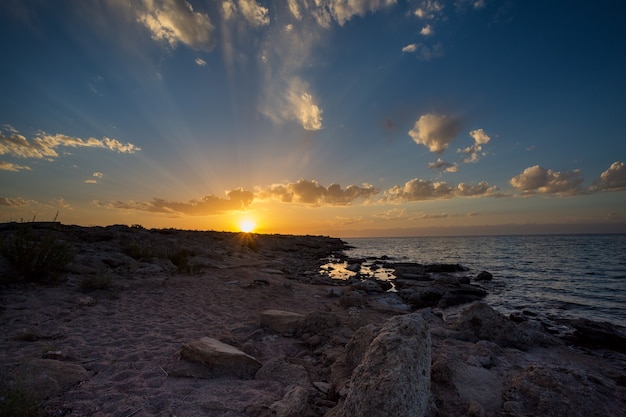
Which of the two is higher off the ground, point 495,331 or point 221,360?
point 221,360

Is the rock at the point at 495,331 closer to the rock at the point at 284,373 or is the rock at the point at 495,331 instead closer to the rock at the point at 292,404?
the rock at the point at 284,373

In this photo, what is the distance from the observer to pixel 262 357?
17.8 ft

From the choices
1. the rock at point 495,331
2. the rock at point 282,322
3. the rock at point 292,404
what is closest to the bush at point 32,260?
the rock at point 282,322

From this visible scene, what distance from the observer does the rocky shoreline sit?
331cm

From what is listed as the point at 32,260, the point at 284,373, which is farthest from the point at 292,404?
the point at 32,260

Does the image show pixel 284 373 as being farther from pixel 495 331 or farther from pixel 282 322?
pixel 495 331

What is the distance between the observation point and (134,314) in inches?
276

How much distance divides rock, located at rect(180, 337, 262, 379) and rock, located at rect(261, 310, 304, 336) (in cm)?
190

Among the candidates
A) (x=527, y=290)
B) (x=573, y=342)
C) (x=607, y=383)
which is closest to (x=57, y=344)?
(x=607, y=383)

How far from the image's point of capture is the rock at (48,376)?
135 inches

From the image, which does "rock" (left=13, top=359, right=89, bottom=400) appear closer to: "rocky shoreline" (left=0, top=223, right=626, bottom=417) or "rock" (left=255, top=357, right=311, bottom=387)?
"rocky shoreline" (left=0, top=223, right=626, bottom=417)

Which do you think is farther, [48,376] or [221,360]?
[221,360]

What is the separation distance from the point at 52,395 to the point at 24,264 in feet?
22.6

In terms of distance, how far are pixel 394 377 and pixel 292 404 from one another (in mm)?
1497
